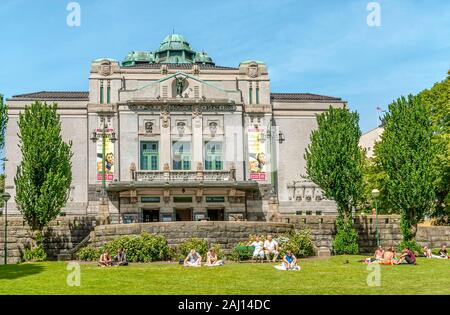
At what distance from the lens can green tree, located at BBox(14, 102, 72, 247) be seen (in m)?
44.5

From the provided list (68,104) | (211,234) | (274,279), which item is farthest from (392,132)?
(68,104)

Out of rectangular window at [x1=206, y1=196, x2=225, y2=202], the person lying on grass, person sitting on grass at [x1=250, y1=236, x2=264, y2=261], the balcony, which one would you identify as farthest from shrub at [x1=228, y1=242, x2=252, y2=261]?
rectangular window at [x1=206, y1=196, x2=225, y2=202]

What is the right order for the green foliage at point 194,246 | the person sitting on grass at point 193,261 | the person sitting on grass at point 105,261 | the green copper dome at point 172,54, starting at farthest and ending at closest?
the green copper dome at point 172,54, the green foliage at point 194,246, the person sitting on grass at point 105,261, the person sitting on grass at point 193,261

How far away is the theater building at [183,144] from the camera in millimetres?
55844

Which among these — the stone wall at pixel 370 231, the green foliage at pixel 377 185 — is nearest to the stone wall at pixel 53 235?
the stone wall at pixel 370 231

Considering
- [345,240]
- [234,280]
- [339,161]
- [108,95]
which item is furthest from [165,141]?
[234,280]

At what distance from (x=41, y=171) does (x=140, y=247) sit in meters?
12.1

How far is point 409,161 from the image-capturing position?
4541cm

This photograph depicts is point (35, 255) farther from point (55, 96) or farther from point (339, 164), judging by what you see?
point (55, 96)

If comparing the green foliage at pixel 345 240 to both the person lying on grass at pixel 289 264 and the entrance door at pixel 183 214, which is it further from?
the person lying on grass at pixel 289 264

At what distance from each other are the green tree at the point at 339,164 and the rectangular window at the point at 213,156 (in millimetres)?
12965

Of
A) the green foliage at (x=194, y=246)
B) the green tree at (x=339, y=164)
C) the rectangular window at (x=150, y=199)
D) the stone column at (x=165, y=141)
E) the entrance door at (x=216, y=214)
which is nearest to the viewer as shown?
the green foliage at (x=194, y=246)

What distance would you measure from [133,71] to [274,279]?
42717mm

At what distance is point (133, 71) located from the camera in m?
64.5
